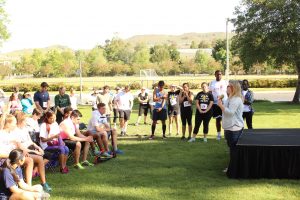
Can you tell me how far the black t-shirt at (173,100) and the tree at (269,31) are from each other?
544 inches

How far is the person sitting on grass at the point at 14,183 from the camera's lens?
520 centimetres

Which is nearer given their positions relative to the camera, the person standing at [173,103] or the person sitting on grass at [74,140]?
the person sitting on grass at [74,140]

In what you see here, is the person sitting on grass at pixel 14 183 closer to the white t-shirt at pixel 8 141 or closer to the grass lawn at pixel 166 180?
the grass lawn at pixel 166 180

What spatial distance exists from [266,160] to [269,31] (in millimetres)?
19984

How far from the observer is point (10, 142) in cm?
691

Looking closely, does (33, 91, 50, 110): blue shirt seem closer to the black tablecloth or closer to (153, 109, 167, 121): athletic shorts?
(153, 109, 167, 121): athletic shorts

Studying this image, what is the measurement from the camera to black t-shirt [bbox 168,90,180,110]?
12820 mm

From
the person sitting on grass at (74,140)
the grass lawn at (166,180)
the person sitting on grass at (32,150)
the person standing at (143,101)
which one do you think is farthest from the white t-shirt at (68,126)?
the person standing at (143,101)

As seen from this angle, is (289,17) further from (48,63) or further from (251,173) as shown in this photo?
(48,63)

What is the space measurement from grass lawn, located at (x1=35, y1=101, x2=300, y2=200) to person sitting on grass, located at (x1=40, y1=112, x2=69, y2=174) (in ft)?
0.97

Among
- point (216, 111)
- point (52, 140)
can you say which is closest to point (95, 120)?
point (52, 140)

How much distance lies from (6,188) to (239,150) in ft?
12.9

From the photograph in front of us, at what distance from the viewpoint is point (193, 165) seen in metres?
8.60

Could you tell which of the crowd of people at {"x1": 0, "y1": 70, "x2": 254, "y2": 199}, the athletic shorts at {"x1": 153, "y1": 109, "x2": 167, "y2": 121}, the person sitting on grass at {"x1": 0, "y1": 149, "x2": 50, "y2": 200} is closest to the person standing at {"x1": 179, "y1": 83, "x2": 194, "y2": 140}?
the crowd of people at {"x1": 0, "y1": 70, "x2": 254, "y2": 199}
